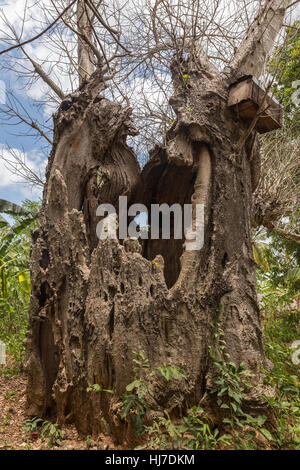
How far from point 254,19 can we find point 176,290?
351 centimetres

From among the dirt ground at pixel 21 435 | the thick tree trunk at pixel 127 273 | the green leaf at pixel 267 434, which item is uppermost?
the thick tree trunk at pixel 127 273

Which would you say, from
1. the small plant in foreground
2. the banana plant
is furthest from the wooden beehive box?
the banana plant

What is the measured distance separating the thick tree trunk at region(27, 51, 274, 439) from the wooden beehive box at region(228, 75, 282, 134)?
12cm

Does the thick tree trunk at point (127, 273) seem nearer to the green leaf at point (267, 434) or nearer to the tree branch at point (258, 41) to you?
the green leaf at point (267, 434)

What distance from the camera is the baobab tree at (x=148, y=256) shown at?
9.18 feet

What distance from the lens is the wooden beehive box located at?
10.9ft

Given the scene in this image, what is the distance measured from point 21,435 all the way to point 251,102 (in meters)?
3.85

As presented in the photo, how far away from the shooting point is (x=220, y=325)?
304 cm

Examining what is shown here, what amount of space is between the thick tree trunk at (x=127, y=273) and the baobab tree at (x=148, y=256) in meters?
0.01

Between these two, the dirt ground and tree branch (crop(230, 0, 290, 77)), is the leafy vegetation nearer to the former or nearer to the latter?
the dirt ground

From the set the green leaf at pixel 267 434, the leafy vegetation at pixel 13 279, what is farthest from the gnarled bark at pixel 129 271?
the leafy vegetation at pixel 13 279

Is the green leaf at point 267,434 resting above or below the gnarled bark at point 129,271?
below

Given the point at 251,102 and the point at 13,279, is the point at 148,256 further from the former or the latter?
the point at 13,279

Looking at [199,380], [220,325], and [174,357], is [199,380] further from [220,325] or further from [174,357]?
[220,325]
